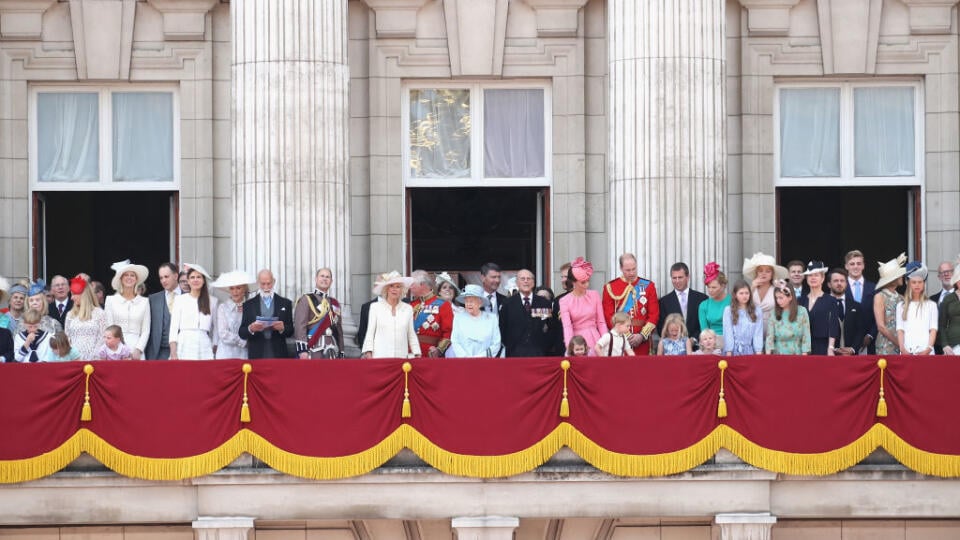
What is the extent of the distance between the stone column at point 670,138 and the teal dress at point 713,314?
2119 mm

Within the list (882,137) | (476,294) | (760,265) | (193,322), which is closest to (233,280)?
(193,322)

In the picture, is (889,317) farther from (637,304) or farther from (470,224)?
(470,224)

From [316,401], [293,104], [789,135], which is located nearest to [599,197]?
[789,135]

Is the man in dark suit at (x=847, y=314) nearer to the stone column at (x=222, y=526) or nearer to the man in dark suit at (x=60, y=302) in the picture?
the stone column at (x=222, y=526)

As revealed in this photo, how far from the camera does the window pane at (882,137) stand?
28922mm

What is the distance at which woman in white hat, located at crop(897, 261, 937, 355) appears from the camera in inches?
935

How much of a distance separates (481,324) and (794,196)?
7252 mm

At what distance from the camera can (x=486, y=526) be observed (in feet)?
75.3

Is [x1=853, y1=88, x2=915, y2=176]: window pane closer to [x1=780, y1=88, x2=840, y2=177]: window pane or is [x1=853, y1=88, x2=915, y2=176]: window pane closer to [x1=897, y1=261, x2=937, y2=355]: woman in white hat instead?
[x1=780, y1=88, x2=840, y2=177]: window pane

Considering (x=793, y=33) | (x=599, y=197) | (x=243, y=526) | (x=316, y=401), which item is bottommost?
(x=243, y=526)

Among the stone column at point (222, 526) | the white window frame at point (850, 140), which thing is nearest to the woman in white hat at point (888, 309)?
the white window frame at point (850, 140)

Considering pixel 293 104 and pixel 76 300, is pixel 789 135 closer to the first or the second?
pixel 293 104

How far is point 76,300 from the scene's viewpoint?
2411 centimetres

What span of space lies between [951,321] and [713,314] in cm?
285
